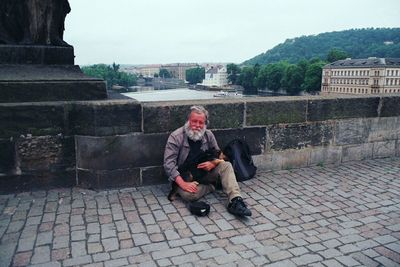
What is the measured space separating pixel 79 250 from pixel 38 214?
941 mm

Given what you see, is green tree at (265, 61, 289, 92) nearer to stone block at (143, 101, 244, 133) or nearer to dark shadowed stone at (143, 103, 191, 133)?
stone block at (143, 101, 244, 133)

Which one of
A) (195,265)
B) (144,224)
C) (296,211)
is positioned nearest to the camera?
(195,265)

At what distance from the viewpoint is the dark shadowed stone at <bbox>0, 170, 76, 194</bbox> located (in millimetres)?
4105

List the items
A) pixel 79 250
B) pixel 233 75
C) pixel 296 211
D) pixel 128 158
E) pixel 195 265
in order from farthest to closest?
pixel 233 75
pixel 128 158
pixel 296 211
pixel 79 250
pixel 195 265

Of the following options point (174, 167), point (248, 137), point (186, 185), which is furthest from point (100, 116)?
point (248, 137)

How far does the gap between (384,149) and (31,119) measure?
5.53 m

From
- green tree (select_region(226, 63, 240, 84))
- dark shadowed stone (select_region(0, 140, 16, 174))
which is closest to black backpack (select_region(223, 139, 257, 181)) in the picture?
dark shadowed stone (select_region(0, 140, 16, 174))

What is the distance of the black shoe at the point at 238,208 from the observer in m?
3.61

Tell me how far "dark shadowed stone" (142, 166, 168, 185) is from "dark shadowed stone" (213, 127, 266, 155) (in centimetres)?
92

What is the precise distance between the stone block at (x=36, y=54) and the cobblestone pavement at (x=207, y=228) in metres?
1.70

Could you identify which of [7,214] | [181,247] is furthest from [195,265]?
[7,214]

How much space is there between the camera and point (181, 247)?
3041 millimetres

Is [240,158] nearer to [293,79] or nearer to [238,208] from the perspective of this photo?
[238,208]

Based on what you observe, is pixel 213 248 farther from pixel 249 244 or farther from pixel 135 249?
pixel 135 249
